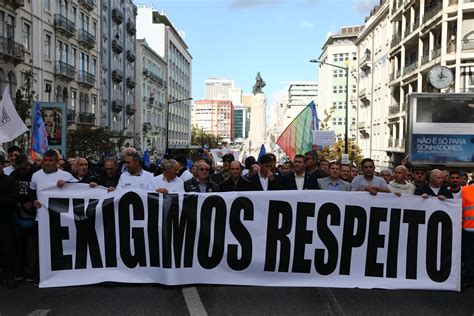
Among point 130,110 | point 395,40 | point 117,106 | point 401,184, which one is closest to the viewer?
point 401,184

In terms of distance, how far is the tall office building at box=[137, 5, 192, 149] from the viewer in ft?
283

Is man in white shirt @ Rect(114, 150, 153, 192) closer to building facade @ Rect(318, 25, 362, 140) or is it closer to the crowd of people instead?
the crowd of people

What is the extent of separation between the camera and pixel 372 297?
647 cm

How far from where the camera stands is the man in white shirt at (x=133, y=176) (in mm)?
7273

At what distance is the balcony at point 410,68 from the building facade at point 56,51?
26.1 meters

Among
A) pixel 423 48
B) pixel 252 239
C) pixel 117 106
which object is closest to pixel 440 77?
pixel 423 48

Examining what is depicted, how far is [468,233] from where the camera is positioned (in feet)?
22.8

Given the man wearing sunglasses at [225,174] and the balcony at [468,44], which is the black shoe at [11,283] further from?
the balcony at [468,44]

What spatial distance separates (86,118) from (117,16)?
614 inches

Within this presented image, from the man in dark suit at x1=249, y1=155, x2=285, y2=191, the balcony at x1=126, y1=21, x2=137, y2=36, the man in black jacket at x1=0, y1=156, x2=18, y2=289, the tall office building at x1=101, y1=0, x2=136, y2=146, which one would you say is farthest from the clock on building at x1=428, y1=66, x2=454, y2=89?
the balcony at x1=126, y1=21, x2=137, y2=36

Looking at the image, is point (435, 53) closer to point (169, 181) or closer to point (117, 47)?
point (117, 47)

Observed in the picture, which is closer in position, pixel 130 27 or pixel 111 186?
pixel 111 186

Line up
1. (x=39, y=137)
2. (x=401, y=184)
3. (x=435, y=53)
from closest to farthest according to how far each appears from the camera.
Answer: (x=401, y=184)
(x=39, y=137)
(x=435, y=53)

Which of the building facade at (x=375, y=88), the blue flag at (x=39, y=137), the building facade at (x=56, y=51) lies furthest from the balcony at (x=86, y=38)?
A: the blue flag at (x=39, y=137)
